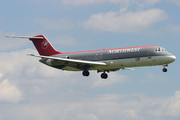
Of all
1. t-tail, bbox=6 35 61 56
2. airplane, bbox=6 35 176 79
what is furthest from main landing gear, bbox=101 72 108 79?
t-tail, bbox=6 35 61 56

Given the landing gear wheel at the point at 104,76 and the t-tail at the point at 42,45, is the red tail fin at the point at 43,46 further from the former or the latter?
the landing gear wheel at the point at 104,76

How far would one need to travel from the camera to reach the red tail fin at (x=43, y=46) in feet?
216

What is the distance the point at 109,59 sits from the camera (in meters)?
57.0

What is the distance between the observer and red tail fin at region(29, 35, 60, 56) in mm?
65738

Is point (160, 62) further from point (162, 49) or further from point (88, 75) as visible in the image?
point (88, 75)

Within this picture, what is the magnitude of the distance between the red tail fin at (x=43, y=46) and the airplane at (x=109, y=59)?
119 centimetres

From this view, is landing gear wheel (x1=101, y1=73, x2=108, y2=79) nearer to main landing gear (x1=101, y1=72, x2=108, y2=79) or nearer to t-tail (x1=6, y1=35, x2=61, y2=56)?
main landing gear (x1=101, y1=72, x2=108, y2=79)

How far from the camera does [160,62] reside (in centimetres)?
5425

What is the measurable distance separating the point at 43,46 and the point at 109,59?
15.3 metres

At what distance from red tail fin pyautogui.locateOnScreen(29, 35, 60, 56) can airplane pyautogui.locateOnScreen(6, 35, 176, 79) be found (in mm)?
1190

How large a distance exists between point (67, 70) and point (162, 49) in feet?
55.9

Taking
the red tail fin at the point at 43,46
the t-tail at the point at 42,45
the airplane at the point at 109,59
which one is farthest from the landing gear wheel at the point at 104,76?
the t-tail at the point at 42,45

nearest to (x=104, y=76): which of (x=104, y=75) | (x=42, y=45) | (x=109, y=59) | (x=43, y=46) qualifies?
(x=104, y=75)

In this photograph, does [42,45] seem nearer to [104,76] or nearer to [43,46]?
[43,46]
